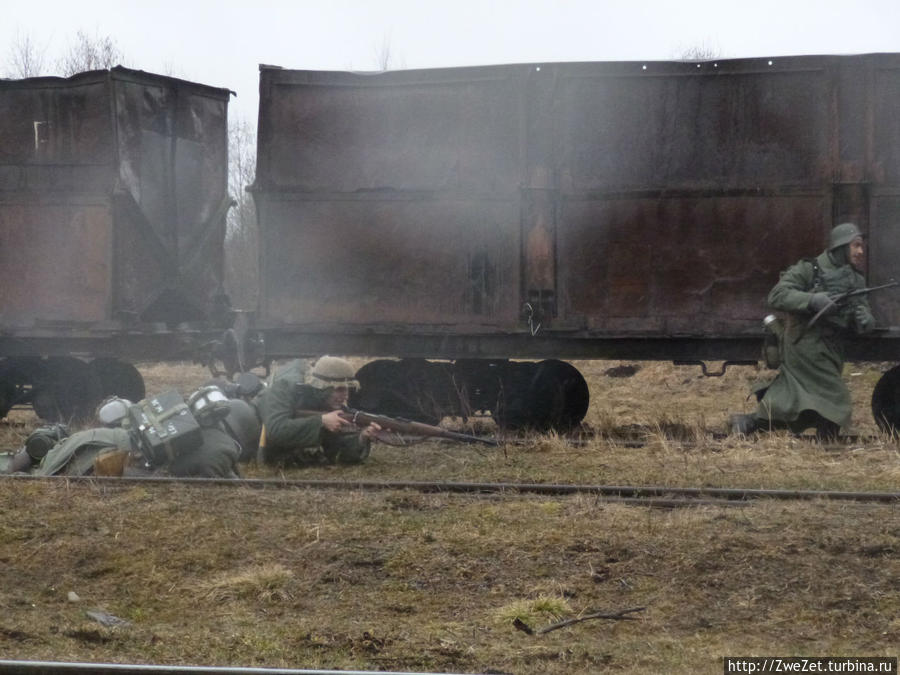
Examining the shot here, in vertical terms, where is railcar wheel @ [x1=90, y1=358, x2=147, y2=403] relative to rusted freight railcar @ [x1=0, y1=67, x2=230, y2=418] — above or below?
below

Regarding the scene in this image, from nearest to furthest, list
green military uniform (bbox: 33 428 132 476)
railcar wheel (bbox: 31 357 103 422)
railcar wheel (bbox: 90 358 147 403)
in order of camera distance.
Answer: green military uniform (bbox: 33 428 132 476) → railcar wheel (bbox: 31 357 103 422) → railcar wheel (bbox: 90 358 147 403)

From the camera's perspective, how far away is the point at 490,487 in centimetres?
774

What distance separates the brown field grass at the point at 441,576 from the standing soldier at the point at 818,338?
65.0 inches

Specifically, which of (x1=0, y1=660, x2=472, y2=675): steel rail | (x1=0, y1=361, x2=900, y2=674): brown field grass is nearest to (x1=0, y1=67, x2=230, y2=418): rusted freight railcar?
(x1=0, y1=361, x2=900, y2=674): brown field grass

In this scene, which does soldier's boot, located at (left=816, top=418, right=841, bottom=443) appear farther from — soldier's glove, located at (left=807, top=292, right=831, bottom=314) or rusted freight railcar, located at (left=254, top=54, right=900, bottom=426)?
rusted freight railcar, located at (left=254, top=54, right=900, bottom=426)

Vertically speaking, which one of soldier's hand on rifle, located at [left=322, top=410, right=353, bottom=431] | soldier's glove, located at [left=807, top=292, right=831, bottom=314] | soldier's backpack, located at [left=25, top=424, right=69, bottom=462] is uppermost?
soldier's glove, located at [left=807, top=292, right=831, bottom=314]

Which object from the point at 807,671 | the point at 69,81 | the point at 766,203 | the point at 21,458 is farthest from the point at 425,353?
the point at 807,671

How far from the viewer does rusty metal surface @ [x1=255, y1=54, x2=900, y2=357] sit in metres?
10.9

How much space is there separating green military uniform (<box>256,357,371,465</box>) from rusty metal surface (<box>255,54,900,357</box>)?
2791mm

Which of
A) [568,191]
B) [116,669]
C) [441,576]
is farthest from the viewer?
[568,191]

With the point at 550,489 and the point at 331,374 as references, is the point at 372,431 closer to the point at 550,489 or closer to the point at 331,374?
A: the point at 331,374

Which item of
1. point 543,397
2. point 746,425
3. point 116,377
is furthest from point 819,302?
point 116,377

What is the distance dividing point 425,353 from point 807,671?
762 centimetres

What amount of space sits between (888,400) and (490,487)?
198 inches
